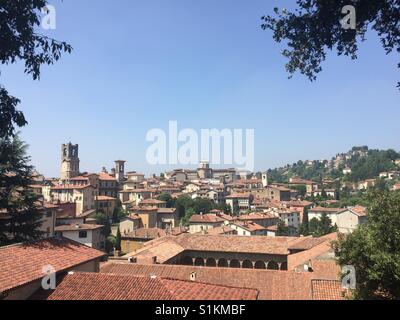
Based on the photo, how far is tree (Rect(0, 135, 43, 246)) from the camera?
25.2 meters

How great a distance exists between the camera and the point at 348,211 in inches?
2677

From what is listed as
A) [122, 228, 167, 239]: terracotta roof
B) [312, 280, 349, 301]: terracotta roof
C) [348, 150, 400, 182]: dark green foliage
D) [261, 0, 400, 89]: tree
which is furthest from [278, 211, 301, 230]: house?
[348, 150, 400, 182]: dark green foliage

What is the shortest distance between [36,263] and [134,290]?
14.8 ft

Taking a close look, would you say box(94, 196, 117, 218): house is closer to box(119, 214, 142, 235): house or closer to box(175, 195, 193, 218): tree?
box(119, 214, 142, 235): house

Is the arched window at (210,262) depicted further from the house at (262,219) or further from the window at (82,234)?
the house at (262,219)

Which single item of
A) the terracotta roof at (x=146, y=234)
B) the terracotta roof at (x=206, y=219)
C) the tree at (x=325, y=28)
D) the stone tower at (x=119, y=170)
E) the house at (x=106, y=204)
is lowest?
the terracotta roof at (x=206, y=219)

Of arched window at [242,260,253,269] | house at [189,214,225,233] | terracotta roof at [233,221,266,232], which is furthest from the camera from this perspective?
house at [189,214,225,233]

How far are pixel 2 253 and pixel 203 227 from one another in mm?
53998

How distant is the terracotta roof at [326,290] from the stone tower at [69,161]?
88.2 meters

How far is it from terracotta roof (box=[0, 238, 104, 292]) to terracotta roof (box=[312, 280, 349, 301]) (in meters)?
12.3

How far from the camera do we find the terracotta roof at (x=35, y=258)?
1372 cm

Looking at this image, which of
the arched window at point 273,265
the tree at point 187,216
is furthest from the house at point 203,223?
the arched window at point 273,265
